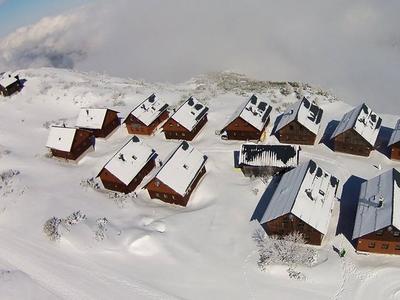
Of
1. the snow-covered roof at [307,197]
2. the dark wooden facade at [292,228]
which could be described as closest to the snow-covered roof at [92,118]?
the snow-covered roof at [307,197]

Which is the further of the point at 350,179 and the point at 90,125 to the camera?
the point at 90,125

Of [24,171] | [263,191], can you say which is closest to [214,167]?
[263,191]

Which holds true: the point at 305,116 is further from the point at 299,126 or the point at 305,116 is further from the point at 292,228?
the point at 292,228

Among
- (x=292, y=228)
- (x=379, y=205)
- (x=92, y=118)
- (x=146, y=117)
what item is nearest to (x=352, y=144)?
(x=379, y=205)

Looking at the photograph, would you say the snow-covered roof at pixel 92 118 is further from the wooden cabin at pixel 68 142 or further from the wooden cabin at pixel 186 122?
the wooden cabin at pixel 186 122

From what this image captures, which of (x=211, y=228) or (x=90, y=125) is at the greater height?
(x=90, y=125)

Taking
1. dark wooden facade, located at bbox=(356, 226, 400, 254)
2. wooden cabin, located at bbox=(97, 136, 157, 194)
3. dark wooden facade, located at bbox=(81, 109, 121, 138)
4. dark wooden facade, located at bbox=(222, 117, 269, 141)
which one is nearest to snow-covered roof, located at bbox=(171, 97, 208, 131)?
dark wooden facade, located at bbox=(222, 117, 269, 141)

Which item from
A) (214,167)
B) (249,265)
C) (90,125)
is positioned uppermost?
(90,125)

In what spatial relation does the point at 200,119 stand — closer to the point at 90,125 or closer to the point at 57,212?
the point at 90,125
